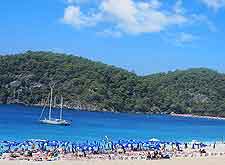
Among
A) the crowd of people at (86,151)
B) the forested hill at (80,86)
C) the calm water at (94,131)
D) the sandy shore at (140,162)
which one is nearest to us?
the sandy shore at (140,162)

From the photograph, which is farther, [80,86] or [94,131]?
[80,86]

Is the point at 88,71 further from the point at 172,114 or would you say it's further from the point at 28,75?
the point at 172,114

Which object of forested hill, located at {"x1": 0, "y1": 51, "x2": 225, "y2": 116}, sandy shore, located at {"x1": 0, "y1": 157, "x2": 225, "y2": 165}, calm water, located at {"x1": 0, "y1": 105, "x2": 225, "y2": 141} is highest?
forested hill, located at {"x1": 0, "y1": 51, "x2": 225, "y2": 116}

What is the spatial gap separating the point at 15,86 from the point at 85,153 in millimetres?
139933

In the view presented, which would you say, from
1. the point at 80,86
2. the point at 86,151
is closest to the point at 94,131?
the point at 86,151

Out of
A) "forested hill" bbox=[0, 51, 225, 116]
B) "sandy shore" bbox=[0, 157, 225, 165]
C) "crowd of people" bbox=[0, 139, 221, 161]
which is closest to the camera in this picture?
"sandy shore" bbox=[0, 157, 225, 165]

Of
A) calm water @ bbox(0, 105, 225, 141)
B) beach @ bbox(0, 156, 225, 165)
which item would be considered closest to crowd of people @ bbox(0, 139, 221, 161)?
beach @ bbox(0, 156, 225, 165)

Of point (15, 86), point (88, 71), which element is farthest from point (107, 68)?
point (15, 86)

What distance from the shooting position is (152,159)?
35.1 meters

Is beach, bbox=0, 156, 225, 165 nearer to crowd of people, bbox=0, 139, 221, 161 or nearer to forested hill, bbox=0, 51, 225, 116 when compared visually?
crowd of people, bbox=0, 139, 221, 161

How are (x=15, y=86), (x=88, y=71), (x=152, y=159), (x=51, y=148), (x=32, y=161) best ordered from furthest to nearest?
1. (x=88, y=71)
2. (x=15, y=86)
3. (x=51, y=148)
4. (x=152, y=159)
5. (x=32, y=161)

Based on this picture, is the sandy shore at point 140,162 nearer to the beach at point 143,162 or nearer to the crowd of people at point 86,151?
the beach at point 143,162

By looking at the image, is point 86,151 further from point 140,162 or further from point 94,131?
point 94,131

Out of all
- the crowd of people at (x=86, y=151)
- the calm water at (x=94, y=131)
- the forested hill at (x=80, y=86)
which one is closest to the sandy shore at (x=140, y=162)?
the crowd of people at (x=86, y=151)
